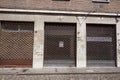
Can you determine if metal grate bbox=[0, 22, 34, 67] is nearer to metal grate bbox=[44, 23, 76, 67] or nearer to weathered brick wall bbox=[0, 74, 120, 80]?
metal grate bbox=[44, 23, 76, 67]

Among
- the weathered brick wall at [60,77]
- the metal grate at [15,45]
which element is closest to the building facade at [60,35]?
the metal grate at [15,45]

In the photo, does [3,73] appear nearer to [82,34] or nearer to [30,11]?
[30,11]

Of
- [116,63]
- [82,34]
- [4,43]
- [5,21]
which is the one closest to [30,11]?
[5,21]

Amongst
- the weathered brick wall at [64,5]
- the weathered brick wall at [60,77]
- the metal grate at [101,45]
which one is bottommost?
the weathered brick wall at [60,77]

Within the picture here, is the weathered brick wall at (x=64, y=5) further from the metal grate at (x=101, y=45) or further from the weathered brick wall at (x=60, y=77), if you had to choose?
the weathered brick wall at (x=60, y=77)

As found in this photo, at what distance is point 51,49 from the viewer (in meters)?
12.6

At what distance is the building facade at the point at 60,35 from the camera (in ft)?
39.8

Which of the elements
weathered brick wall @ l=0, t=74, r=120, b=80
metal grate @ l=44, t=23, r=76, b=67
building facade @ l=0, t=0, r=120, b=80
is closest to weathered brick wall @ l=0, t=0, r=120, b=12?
building facade @ l=0, t=0, r=120, b=80

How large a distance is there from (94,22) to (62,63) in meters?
3.51

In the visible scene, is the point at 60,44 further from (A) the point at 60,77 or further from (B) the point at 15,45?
(A) the point at 60,77

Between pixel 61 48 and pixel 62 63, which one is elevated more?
pixel 61 48

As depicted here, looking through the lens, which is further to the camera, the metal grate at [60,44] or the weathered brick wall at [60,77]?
the metal grate at [60,44]

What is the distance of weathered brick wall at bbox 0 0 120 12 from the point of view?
12.2m

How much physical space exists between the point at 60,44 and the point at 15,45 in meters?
2.95
